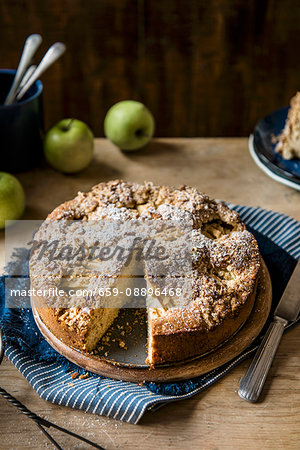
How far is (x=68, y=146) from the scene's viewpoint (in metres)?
2.24

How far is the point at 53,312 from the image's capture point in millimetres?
1446

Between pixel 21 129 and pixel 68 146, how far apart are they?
216 mm

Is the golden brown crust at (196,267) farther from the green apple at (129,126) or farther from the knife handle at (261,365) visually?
the green apple at (129,126)

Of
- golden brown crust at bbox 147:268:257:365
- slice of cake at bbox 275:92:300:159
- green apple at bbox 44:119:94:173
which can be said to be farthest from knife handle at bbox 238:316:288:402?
green apple at bbox 44:119:94:173

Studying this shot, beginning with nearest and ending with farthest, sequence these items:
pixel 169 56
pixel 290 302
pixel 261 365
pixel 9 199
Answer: pixel 261 365, pixel 290 302, pixel 9 199, pixel 169 56

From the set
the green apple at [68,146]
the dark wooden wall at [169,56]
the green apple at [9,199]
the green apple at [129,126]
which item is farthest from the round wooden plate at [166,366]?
the dark wooden wall at [169,56]

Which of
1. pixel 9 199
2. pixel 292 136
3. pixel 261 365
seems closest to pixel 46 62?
pixel 9 199

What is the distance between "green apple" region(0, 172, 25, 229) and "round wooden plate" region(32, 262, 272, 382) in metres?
0.57

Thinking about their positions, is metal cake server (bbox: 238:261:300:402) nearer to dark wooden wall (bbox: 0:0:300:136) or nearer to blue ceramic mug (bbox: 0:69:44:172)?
blue ceramic mug (bbox: 0:69:44:172)

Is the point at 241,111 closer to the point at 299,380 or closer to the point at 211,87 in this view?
the point at 211,87

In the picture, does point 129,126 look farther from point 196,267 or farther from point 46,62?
point 196,267

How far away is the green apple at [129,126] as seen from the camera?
2.38 m

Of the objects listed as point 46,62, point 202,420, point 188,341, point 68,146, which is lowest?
point 202,420

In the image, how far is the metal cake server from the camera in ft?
4.55
